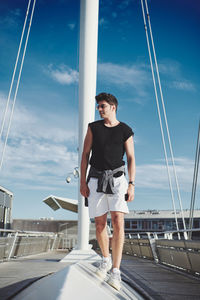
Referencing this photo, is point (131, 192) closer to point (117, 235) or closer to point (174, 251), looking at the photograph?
point (117, 235)

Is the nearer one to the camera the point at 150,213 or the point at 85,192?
the point at 85,192

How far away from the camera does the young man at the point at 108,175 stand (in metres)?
2.82

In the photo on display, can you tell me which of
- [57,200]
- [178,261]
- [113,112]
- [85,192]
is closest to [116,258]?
[85,192]

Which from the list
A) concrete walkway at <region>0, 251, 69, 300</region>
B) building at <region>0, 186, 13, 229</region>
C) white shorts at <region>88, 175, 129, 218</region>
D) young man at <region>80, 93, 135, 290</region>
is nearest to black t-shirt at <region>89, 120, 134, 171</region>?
young man at <region>80, 93, 135, 290</region>

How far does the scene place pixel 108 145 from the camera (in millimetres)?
2902

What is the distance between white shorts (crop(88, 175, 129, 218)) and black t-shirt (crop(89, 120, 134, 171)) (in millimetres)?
134

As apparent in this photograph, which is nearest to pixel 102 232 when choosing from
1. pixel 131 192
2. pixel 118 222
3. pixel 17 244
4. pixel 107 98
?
pixel 118 222

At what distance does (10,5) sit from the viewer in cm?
1134

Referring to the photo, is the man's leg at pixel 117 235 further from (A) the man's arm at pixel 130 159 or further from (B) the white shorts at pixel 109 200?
(A) the man's arm at pixel 130 159

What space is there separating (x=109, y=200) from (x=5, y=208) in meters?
27.6

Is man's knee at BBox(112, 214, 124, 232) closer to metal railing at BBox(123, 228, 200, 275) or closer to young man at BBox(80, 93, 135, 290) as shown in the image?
young man at BBox(80, 93, 135, 290)

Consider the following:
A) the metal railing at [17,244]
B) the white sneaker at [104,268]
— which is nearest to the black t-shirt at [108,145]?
the white sneaker at [104,268]

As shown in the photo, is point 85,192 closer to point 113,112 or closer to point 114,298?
point 113,112

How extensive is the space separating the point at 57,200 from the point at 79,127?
1537 cm
